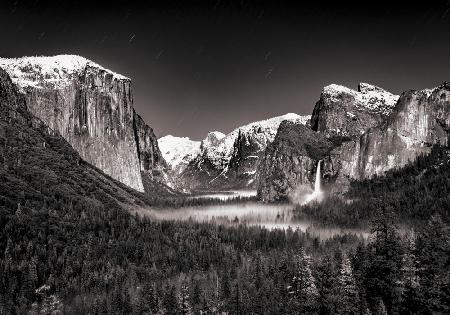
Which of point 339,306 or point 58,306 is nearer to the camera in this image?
point 339,306

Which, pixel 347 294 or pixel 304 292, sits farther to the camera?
pixel 347 294

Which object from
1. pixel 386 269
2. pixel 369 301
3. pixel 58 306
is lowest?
pixel 58 306

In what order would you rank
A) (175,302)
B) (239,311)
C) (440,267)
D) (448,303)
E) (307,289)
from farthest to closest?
(239,311)
(175,302)
(440,267)
(307,289)
(448,303)

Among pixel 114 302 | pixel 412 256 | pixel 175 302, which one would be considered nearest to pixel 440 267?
pixel 412 256

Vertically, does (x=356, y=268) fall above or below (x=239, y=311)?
above

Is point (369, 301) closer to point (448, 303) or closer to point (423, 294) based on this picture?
point (423, 294)

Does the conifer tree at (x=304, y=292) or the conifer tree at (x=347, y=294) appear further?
the conifer tree at (x=347, y=294)

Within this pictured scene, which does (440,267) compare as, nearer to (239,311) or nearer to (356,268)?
(356,268)

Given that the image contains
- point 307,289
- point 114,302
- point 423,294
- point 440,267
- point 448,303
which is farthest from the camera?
point 114,302

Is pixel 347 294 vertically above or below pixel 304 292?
below

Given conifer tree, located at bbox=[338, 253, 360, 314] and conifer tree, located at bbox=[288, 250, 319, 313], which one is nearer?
conifer tree, located at bbox=[288, 250, 319, 313]
